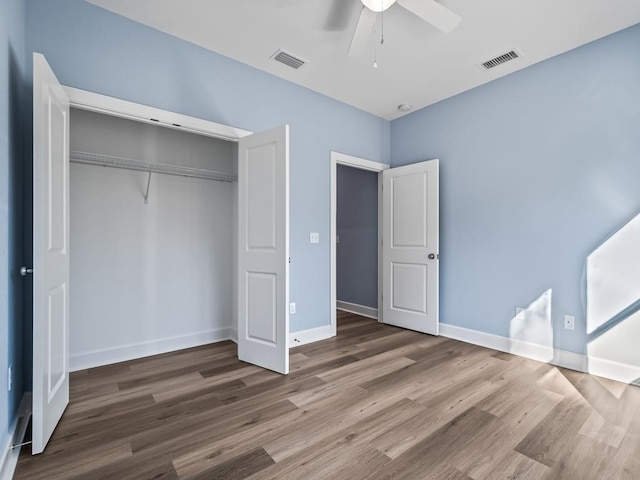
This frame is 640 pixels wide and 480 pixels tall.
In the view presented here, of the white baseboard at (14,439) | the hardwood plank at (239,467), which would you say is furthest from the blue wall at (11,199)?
the hardwood plank at (239,467)

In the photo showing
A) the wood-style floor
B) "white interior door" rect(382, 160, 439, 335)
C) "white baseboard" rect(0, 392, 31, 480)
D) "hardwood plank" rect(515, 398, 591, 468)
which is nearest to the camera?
"white baseboard" rect(0, 392, 31, 480)

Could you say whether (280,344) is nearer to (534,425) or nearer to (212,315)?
(212,315)

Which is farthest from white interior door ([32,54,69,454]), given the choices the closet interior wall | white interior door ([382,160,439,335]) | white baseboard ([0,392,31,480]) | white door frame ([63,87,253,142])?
white interior door ([382,160,439,335])

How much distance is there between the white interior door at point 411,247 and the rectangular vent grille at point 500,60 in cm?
111

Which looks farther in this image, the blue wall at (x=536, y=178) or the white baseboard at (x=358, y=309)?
the white baseboard at (x=358, y=309)

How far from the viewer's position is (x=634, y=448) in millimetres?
1805

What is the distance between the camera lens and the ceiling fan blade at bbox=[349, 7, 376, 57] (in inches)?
83.7

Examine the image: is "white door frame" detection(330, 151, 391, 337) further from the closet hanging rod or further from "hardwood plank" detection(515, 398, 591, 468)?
"hardwood plank" detection(515, 398, 591, 468)

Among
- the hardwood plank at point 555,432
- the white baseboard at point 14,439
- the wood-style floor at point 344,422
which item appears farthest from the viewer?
the hardwood plank at point 555,432

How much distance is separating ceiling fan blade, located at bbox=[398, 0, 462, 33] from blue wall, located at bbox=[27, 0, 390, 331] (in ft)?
5.68

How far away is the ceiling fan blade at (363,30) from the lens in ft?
6.97

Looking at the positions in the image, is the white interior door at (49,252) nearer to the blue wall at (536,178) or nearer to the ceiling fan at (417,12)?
the ceiling fan at (417,12)

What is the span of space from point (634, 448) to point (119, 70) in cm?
430

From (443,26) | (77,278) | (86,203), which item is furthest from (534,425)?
(86,203)
